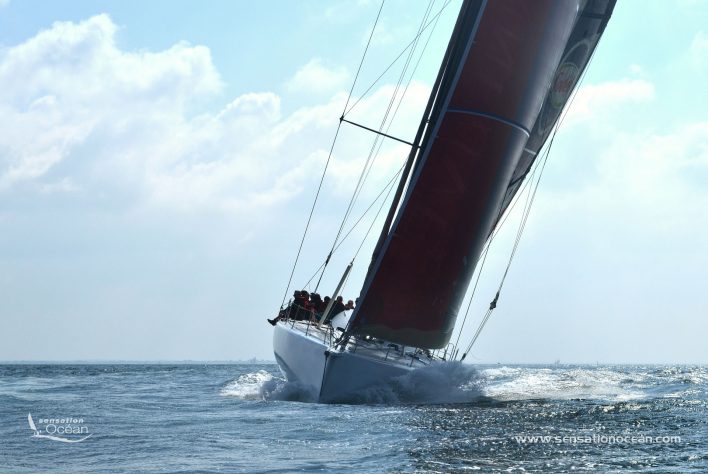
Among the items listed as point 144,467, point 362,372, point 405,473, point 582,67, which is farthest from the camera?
point 582,67

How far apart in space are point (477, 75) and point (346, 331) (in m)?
4.69

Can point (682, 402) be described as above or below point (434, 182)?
below

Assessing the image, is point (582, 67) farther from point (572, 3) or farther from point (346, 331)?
point (346, 331)

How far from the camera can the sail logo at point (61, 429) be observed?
35.0 feet

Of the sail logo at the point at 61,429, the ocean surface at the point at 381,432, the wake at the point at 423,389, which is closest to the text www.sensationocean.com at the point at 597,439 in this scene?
the ocean surface at the point at 381,432

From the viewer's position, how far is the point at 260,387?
19750 mm

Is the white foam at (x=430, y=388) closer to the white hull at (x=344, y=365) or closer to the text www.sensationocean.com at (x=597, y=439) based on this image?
the white hull at (x=344, y=365)

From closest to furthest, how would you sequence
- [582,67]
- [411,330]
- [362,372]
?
[362,372] → [411,330] → [582,67]

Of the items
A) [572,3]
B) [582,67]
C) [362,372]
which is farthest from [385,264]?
[582,67]

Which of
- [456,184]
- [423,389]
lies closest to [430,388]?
[423,389]

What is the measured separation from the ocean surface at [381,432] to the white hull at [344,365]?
22cm

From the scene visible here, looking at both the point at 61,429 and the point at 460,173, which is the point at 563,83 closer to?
the point at 460,173

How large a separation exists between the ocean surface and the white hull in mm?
219

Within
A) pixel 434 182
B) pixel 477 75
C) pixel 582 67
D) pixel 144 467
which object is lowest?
pixel 144 467
